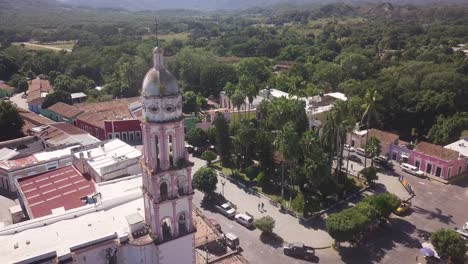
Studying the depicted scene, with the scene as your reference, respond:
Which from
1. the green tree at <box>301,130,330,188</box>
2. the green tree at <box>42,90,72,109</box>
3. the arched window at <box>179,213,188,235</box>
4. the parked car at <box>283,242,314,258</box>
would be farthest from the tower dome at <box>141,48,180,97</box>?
the green tree at <box>42,90,72,109</box>

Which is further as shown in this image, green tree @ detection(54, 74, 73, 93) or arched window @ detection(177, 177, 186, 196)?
green tree @ detection(54, 74, 73, 93)

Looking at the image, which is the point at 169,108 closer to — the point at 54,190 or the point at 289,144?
the point at 54,190

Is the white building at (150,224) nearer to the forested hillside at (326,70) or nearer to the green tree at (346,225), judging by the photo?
the green tree at (346,225)

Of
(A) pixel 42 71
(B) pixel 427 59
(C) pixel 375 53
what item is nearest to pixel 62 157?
(A) pixel 42 71

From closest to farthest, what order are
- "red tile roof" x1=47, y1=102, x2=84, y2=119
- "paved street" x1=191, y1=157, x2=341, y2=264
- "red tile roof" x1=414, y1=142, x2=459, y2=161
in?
"paved street" x1=191, y1=157, x2=341, y2=264 → "red tile roof" x1=414, y1=142, x2=459, y2=161 → "red tile roof" x1=47, y1=102, x2=84, y2=119

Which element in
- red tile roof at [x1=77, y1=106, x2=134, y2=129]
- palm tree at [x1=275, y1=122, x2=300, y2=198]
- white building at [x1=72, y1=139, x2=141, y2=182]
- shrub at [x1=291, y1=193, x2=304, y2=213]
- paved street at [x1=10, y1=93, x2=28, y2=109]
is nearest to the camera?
white building at [x1=72, y1=139, x2=141, y2=182]

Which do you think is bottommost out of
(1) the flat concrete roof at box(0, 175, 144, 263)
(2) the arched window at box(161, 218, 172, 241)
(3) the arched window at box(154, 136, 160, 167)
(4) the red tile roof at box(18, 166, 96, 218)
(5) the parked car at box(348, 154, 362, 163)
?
(5) the parked car at box(348, 154, 362, 163)

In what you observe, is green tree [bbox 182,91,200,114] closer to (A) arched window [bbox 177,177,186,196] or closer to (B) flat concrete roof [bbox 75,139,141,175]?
(B) flat concrete roof [bbox 75,139,141,175]
